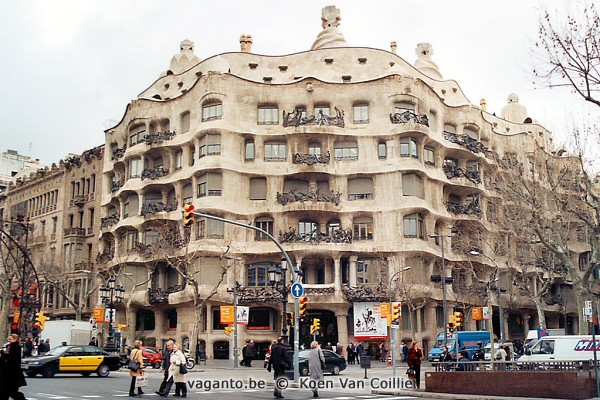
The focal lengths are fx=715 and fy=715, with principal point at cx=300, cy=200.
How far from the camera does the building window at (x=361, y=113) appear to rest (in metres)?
55.3

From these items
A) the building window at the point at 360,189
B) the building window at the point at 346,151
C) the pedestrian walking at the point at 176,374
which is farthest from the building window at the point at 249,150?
the pedestrian walking at the point at 176,374

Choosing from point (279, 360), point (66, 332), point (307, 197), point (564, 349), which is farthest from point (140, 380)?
point (307, 197)

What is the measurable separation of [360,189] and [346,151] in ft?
10.5

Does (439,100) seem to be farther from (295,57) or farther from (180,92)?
(180,92)

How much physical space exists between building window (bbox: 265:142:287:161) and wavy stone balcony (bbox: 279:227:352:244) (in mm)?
6291

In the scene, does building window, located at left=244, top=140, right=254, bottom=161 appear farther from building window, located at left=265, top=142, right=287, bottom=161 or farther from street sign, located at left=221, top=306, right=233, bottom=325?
street sign, located at left=221, top=306, right=233, bottom=325

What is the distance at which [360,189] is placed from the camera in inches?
2142

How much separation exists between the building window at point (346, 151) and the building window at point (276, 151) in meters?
3.95

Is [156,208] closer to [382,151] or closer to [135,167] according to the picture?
[135,167]

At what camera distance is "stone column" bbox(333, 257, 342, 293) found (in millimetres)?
51375

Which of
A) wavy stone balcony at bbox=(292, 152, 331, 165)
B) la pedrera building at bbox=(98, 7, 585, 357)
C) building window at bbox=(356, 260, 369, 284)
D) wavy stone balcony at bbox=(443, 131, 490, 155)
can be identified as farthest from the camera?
wavy stone balcony at bbox=(443, 131, 490, 155)

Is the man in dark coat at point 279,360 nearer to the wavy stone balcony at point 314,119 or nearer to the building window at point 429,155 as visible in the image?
the wavy stone balcony at point 314,119

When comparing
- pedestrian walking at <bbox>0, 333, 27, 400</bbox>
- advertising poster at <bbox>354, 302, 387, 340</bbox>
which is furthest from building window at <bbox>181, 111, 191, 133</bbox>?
pedestrian walking at <bbox>0, 333, 27, 400</bbox>

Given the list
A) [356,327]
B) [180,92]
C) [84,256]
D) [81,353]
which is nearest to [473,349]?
[356,327]
